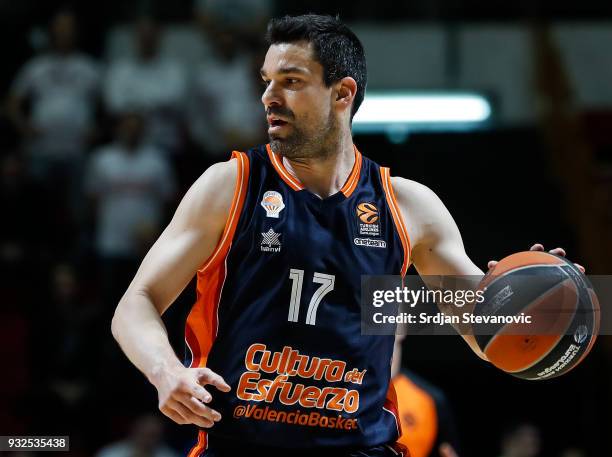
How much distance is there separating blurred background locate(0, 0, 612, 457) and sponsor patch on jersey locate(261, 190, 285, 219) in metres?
4.11

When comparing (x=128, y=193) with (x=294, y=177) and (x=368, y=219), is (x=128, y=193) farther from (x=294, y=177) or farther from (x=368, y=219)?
(x=368, y=219)

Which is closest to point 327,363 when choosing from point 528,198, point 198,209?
point 198,209

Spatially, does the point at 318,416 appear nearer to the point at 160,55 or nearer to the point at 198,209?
the point at 198,209

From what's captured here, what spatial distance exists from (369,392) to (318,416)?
9.2 inches

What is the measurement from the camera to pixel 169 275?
3.74 meters

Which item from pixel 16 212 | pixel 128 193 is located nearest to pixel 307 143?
pixel 128 193

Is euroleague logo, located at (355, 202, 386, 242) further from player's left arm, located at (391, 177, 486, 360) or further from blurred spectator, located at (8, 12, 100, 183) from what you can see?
blurred spectator, located at (8, 12, 100, 183)

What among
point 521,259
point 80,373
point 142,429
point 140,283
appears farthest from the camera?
point 80,373

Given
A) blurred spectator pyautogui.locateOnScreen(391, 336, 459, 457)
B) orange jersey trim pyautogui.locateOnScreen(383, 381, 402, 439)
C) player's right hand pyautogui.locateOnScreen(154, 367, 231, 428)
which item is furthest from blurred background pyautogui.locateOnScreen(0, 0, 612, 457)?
player's right hand pyautogui.locateOnScreen(154, 367, 231, 428)

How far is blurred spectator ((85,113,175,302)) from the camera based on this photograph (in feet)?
30.2

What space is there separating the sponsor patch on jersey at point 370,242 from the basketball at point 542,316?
17.7 inches

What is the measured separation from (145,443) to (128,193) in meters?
2.44

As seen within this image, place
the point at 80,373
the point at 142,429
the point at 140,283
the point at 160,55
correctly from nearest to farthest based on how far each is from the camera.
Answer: the point at 140,283
the point at 142,429
the point at 80,373
the point at 160,55

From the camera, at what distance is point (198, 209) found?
150 inches
